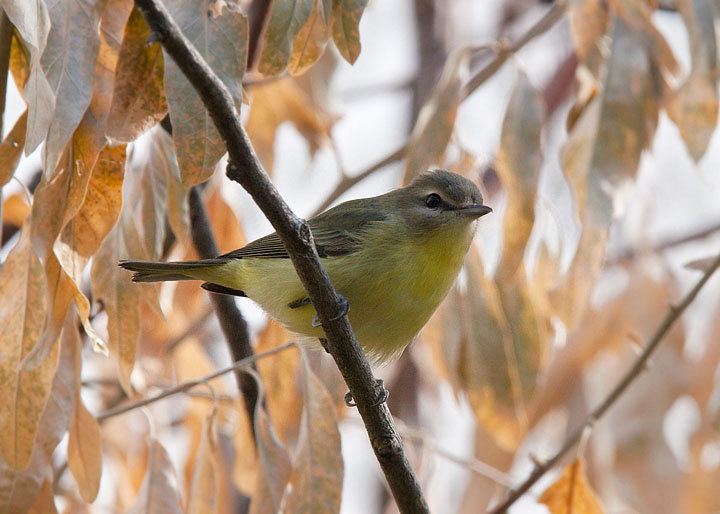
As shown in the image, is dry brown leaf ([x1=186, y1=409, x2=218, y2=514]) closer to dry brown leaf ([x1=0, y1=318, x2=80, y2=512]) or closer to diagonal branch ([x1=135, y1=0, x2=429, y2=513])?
dry brown leaf ([x1=0, y1=318, x2=80, y2=512])

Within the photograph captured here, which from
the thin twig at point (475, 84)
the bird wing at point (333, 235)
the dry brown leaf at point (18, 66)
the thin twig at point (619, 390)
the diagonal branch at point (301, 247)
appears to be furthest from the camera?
the thin twig at point (475, 84)

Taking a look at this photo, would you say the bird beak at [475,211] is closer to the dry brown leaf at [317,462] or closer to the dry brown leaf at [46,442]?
the dry brown leaf at [317,462]

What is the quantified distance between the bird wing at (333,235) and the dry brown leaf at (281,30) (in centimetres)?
97

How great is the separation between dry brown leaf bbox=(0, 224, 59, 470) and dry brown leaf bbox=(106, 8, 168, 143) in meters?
0.45

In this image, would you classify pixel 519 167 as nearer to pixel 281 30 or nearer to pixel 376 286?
pixel 376 286

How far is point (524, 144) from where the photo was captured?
123 inches

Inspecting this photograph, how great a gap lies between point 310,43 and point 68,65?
629 millimetres

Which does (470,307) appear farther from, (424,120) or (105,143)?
(105,143)

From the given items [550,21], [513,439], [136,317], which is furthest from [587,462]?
[136,317]

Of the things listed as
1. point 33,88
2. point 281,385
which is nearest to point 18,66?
point 33,88

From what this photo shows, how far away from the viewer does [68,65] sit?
82.8 inches

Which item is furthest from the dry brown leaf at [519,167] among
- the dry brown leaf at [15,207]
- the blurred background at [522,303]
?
the dry brown leaf at [15,207]

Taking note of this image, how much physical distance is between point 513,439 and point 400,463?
2.97 ft

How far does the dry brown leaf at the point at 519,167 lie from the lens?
9.63ft
